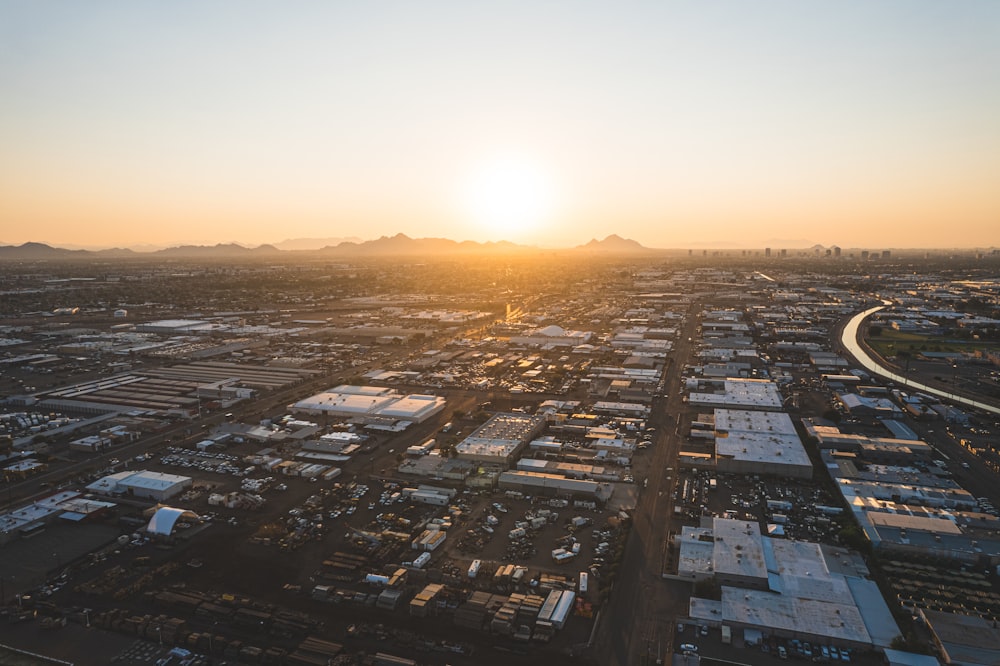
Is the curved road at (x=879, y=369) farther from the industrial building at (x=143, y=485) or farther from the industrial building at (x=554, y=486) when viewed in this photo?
the industrial building at (x=143, y=485)

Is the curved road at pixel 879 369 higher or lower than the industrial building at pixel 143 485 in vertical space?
lower

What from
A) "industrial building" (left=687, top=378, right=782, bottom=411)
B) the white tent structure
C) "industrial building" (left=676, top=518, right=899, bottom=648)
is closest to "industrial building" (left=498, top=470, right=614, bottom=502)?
"industrial building" (left=676, top=518, right=899, bottom=648)

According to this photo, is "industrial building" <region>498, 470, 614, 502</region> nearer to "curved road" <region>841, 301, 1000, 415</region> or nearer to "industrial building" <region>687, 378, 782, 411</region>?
"industrial building" <region>687, 378, 782, 411</region>

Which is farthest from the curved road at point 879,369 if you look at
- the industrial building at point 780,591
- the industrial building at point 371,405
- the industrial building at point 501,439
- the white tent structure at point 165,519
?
the white tent structure at point 165,519

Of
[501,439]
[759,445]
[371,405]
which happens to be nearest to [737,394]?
[759,445]

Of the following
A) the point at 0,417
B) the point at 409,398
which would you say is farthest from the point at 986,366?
the point at 0,417

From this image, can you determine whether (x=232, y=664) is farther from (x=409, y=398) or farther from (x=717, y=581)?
(x=409, y=398)

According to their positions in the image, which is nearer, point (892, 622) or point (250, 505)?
point (892, 622)

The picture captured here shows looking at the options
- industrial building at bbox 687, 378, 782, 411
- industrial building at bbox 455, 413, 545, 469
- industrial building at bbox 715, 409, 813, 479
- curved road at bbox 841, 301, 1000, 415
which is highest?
industrial building at bbox 455, 413, 545, 469
